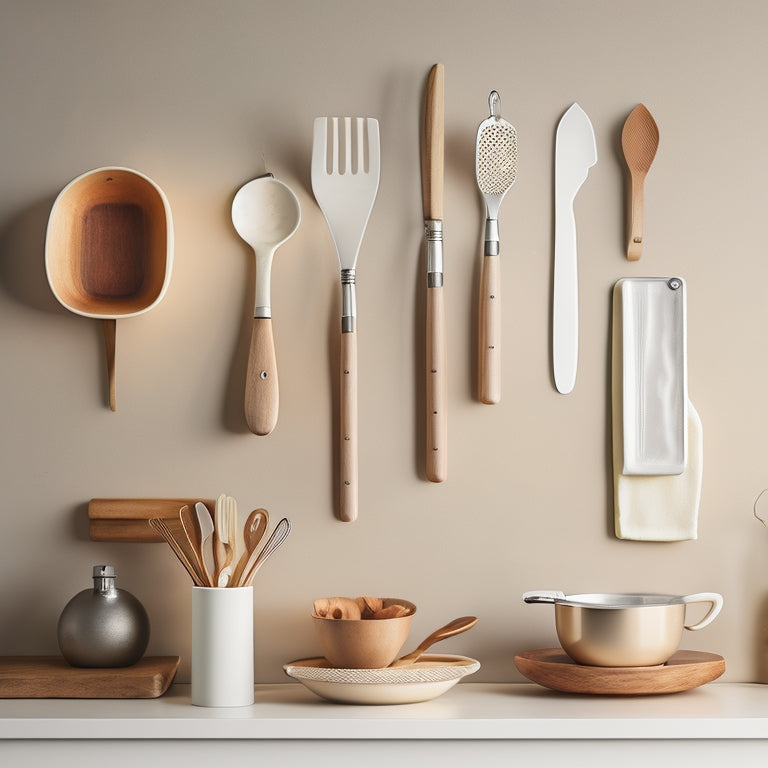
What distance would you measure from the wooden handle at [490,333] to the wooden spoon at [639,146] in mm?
210

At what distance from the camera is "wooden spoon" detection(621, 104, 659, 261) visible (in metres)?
1.38

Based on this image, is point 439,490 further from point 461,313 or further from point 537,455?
point 461,313

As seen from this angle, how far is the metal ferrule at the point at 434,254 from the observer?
1349mm

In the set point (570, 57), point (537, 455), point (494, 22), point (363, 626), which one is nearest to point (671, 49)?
point (570, 57)

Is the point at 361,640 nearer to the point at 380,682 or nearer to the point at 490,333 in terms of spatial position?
the point at 380,682

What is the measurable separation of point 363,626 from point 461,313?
0.48 meters

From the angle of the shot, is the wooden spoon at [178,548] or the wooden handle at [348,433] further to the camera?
the wooden handle at [348,433]

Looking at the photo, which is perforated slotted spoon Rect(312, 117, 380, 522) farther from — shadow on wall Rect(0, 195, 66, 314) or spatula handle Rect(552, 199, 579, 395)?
shadow on wall Rect(0, 195, 66, 314)

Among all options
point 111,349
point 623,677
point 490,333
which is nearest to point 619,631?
point 623,677

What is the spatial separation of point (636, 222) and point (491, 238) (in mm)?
217

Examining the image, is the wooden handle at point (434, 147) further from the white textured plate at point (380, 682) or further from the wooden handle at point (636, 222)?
the white textured plate at point (380, 682)

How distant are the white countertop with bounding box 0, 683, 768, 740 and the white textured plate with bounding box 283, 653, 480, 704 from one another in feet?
0.05

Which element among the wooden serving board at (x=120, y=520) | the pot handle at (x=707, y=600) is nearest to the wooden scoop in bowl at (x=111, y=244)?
the wooden serving board at (x=120, y=520)

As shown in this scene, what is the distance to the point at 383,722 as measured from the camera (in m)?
1.07
